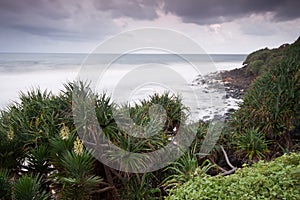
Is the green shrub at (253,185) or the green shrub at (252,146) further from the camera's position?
the green shrub at (252,146)

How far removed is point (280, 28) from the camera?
262 inches

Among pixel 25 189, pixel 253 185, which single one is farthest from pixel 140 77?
pixel 253 185

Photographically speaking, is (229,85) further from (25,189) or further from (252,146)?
(25,189)

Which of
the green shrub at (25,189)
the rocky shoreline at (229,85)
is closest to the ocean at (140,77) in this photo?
the rocky shoreline at (229,85)

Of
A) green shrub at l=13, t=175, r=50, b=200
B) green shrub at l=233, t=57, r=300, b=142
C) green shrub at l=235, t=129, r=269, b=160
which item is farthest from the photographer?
green shrub at l=233, t=57, r=300, b=142

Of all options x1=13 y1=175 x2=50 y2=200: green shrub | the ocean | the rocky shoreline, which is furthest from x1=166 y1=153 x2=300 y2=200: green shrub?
the rocky shoreline

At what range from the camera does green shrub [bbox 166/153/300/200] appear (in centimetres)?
170

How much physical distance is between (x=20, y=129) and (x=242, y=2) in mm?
4823

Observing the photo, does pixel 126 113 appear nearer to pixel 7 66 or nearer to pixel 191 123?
pixel 191 123

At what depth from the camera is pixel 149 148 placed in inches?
111

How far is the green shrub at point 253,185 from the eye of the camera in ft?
5.57

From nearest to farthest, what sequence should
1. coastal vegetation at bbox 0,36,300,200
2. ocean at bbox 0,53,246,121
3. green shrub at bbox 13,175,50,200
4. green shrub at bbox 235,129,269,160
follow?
coastal vegetation at bbox 0,36,300,200 < green shrub at bbox 13,175,50,200 < ocean at bbox 0,53,246,121 < green shrub at bbox 235,129,269,160

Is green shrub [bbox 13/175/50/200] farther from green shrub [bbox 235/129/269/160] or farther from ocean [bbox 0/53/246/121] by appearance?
green shrub [bbox 235/129/269/160]

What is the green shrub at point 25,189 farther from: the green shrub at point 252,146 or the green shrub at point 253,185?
the green shrub at point 252,146
